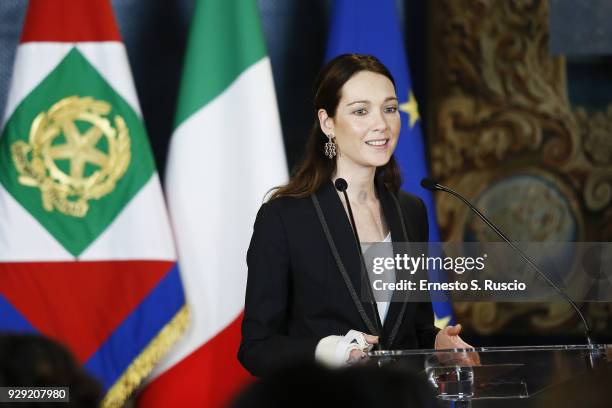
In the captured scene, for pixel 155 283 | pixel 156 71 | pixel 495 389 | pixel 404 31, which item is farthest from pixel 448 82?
pixel 495 389

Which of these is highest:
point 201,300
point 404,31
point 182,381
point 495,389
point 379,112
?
point 404,31

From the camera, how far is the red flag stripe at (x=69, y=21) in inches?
158

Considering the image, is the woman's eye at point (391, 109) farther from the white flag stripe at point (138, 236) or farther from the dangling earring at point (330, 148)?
the white flag stripe at point (138, 236)

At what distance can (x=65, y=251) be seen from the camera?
3891 millimetres

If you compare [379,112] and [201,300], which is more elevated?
[379,112]

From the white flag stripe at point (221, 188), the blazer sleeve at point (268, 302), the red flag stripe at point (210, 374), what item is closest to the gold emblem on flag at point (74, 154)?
the white flag stripe at point (221, 188)

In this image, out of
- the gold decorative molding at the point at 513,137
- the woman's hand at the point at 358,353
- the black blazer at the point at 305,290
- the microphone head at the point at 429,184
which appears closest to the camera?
the woman's hand at the point at 358,353

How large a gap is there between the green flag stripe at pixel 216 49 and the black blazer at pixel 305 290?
1519mm

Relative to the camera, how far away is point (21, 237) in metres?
3.87

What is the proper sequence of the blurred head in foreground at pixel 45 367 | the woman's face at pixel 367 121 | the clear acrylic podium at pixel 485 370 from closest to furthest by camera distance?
the blurred head in foreground at pixel 45 367 → the clear acrylic podium at pixel 485 370 → the woman's face at pixel 367 121

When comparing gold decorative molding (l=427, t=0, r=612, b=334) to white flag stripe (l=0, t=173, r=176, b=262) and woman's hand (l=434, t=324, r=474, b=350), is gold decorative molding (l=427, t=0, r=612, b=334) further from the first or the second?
woman's hand (l=434, t=324, r=474, b=350)

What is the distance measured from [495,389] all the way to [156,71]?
3.01 meters

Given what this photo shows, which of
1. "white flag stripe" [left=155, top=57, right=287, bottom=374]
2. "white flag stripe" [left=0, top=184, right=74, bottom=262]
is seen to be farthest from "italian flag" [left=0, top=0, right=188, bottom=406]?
"white flag stripe" [left=155, top=57, right=287, bottom=374]

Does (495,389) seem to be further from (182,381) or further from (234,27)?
(234,27)
